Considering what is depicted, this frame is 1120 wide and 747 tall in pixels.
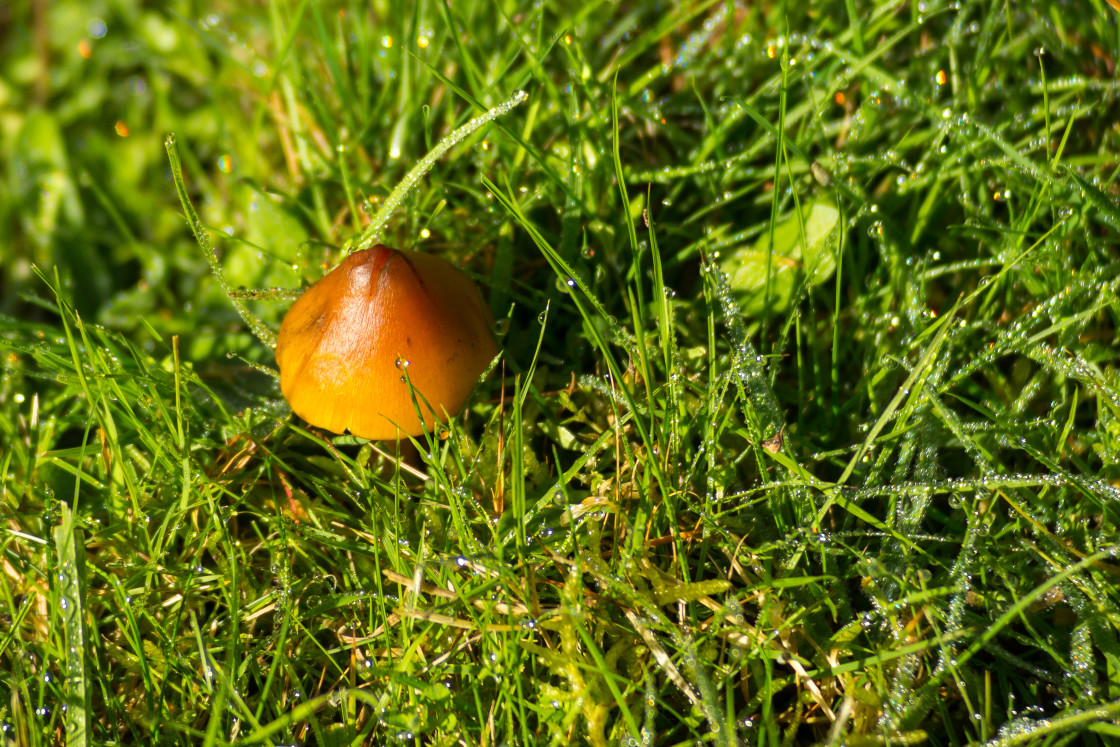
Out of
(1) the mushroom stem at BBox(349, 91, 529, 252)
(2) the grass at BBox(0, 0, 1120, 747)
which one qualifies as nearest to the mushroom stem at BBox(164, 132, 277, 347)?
(2) the grass at BBox(0, 0, 1120, 747)

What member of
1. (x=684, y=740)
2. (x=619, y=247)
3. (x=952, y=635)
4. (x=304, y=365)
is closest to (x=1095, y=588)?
(x=952, y=635)

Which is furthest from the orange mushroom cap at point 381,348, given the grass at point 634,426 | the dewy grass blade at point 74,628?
the dewy grass blade at point 74,628

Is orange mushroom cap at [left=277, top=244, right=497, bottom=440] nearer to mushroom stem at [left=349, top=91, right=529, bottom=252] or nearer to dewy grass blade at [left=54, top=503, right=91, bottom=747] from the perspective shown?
mushroom stem at [left=349, top=91, right=529, bottom=252]

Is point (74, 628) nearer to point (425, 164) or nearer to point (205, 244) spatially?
point (205, 244)

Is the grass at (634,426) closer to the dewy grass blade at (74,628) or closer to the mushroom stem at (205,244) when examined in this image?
the dewy grass blade at (74,628)

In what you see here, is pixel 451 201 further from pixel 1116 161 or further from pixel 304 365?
pixel 1116 161

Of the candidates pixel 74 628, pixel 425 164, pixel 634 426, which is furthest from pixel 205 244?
pixel 634 426

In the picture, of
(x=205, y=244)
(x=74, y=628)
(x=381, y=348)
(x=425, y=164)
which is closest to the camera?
(x=74, y=628)
